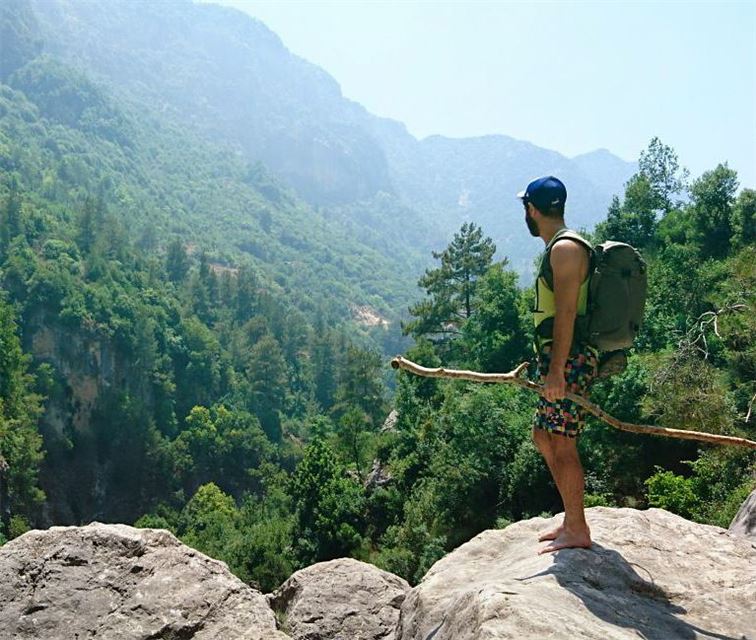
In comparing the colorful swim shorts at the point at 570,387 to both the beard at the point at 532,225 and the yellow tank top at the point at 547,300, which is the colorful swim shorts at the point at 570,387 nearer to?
the yellow tank top at the point at 547,300

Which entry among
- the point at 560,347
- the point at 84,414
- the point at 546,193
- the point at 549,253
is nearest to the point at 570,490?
the point at 560,347

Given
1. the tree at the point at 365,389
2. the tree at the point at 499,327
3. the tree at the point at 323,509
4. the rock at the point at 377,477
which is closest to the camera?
the tree at the point at 499,327

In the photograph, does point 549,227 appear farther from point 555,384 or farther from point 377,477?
point 377,477

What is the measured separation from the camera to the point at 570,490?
226 inches

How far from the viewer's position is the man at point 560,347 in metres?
5.30

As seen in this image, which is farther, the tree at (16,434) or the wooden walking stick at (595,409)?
the tree at (16,434)

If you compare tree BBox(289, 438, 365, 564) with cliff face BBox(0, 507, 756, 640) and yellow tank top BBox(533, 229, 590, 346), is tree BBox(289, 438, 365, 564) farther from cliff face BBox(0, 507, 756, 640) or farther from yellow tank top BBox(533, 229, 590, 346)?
yellow tank top BBox(533, 229, 590, 346)

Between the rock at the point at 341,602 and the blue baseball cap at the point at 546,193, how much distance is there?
8.90 m

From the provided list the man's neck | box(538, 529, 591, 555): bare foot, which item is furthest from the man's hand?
box(538, 529, 591, 555): bare foot

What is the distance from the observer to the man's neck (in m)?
5.69

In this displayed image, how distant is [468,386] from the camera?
34844 millimetres

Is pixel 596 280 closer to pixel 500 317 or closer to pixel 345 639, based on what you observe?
pixel 345 639

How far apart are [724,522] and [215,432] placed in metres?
88.0

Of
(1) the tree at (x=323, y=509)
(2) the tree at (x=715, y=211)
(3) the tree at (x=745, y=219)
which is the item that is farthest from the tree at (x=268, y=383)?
A: (3) the tree at (x=745, y=219)
